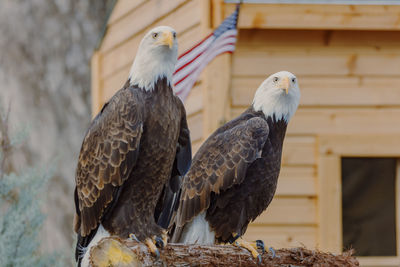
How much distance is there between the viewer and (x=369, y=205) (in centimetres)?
671

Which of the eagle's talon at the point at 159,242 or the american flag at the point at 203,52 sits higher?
the american flag at the point at 203,52

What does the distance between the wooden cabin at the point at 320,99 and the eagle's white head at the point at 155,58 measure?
1733mm

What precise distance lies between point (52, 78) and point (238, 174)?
24.2ft

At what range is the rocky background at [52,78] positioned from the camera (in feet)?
38.6

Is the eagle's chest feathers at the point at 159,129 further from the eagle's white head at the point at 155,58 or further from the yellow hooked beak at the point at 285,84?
the yellow hooked beak at the point at 285,84

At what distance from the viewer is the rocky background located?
11.8m

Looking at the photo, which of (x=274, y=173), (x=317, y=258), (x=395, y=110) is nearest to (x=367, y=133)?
(x=395, y=110)

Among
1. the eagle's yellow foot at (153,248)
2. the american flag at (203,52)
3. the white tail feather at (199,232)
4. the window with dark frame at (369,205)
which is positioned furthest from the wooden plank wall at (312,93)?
the eagle's yellow foot at (153,248)

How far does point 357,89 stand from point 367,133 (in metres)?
0.32

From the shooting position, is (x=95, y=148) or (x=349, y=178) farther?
(x=349, y=178)

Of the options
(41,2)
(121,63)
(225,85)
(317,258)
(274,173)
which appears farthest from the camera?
(41,2)

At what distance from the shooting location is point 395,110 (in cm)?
637

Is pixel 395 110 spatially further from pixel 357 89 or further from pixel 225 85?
pixel 225 85

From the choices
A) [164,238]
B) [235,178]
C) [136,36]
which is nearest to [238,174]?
[235,178]
